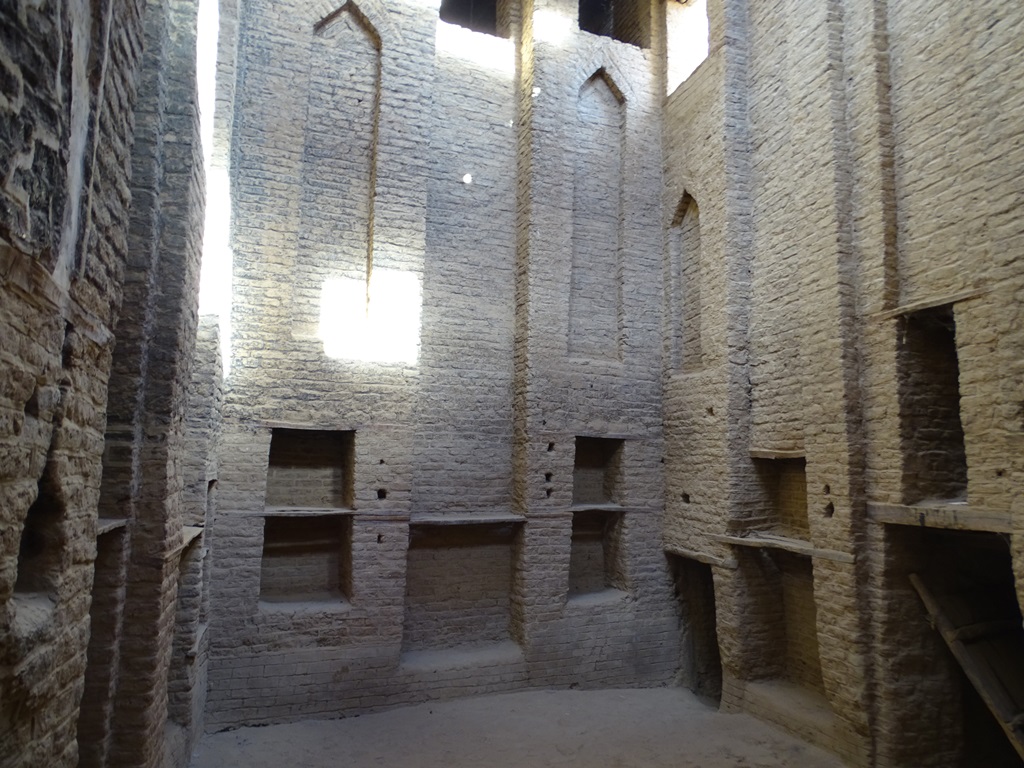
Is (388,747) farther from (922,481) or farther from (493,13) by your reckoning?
(493,13)

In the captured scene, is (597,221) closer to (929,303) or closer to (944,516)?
(929,303)

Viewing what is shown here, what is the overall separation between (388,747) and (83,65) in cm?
649

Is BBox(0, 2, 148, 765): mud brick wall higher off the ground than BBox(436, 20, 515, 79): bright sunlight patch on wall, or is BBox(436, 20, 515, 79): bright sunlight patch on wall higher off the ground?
BBox(436, 20, 515, 79): bright sunlight patch on wall

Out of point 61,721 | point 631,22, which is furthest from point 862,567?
point 631,22

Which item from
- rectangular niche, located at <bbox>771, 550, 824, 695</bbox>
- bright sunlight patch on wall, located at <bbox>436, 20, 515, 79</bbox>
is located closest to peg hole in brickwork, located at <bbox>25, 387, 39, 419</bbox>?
rectangular niche, located at <bbox>771, 550, 824, 695</bbox>

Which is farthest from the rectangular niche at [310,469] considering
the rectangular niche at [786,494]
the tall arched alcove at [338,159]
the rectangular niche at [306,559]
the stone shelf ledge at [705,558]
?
the rectangular niche at [786,494]

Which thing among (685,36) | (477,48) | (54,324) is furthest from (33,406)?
(685,36)

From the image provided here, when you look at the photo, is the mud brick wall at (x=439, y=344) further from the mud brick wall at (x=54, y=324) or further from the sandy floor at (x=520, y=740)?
the mud brick wall at (x=54, y=324)

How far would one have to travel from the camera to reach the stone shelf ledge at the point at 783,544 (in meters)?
6.85

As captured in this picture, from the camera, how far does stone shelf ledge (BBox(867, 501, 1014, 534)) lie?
552 centimetres

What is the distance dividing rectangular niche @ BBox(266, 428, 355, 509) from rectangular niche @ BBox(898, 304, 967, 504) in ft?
19.5

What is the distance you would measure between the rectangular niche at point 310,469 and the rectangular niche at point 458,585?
42.7 inches

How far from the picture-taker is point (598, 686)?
877 cm

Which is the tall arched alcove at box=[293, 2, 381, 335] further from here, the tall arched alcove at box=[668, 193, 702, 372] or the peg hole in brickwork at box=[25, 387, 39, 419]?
the peg hole in brickwork at box=[25, 387, 39, 419]
